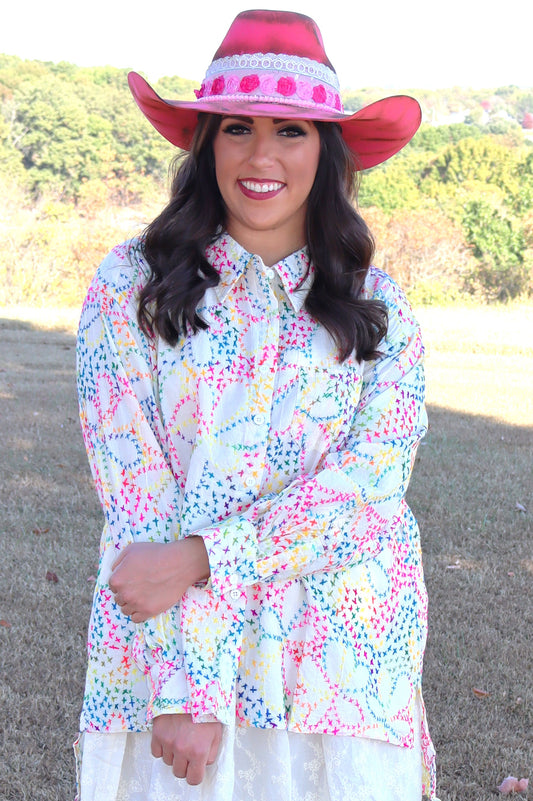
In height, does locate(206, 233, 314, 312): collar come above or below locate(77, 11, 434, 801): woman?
above

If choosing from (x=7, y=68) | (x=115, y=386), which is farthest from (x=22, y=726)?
(x=7, y=68)

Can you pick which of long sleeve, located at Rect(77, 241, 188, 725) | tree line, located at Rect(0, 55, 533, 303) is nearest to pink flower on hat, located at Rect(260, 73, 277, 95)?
long sleeve, located at Rect(77, 241, 188, 725)

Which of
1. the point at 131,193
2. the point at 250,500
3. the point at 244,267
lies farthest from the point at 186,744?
the point at 131,193

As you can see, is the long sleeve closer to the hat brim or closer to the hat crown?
the hat brim

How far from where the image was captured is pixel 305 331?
1833 millimetres

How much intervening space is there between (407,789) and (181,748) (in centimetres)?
48

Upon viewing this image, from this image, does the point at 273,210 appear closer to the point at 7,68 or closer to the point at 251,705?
the point at 251,705

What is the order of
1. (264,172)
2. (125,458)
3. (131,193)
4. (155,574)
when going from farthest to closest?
(131,193) → (264,172) → (125,458) → (155,574)

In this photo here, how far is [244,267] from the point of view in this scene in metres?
1.84

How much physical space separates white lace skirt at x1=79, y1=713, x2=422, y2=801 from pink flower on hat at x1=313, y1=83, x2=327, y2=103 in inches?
46.0

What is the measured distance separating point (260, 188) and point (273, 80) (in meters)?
0.21

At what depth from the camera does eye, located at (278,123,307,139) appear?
1858 millimetres

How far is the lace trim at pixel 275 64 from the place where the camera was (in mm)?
1843

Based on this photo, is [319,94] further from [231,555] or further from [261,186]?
[231,555]
